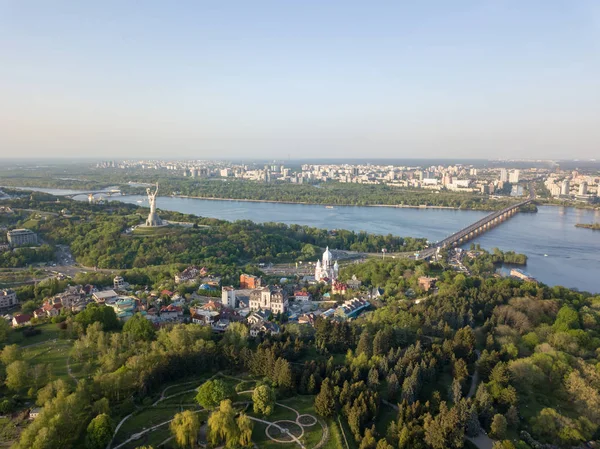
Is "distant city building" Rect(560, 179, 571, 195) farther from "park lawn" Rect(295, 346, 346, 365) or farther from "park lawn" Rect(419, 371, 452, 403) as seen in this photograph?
"park lawn" Rect(295, 346, 346, 365)

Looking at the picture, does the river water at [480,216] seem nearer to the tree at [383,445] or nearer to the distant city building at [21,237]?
the distant city building at [21,237]

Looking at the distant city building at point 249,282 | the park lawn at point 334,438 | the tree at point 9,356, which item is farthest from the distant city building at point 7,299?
the park lawn at point 334,438

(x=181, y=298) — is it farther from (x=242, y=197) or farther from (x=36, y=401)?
(x=242, y=197)

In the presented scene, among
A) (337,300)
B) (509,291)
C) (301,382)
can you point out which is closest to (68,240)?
(337,300)

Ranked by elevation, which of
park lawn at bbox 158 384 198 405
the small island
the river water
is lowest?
the river water

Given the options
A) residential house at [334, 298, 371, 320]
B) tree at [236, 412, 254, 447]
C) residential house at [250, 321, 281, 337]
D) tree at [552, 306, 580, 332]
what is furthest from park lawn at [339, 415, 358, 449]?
tree at [552, 306, 580, 332]

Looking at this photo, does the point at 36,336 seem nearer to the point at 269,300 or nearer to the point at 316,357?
the point at 269,300
